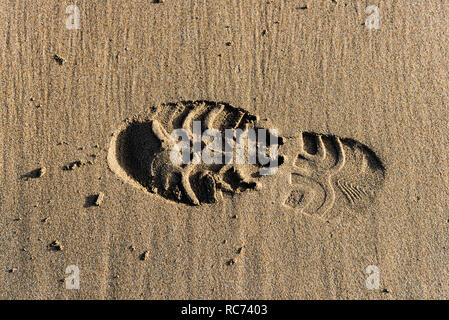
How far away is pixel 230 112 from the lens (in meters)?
2.56

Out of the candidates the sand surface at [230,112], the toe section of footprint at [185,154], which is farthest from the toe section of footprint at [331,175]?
the toe section of footprint at [185,154]

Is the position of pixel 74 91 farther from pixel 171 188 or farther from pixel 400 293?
pixel 400 293

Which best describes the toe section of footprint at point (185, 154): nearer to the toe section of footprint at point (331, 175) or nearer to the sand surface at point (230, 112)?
the sand surface at point (230, 112)

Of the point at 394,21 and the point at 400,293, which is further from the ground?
the point at 394,21

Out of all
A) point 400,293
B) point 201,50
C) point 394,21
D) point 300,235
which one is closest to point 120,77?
point 201,50

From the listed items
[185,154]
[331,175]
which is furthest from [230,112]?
[331,175]

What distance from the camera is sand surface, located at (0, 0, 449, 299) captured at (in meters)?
2.38

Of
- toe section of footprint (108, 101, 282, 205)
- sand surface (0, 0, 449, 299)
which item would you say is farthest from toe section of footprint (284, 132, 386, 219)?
toe section of footprint (108, 101, 282, 205)

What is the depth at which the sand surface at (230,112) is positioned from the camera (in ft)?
7.82

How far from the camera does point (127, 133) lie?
8.21ft

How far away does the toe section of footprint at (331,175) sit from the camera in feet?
8.25

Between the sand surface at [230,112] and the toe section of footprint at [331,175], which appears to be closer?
the sand surface at [230,112]

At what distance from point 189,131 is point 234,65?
1.83 ft

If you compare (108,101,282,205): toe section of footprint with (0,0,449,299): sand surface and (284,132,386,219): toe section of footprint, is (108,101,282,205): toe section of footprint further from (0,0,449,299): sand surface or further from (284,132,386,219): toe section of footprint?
(284,132,386,219): toe section of footprint
